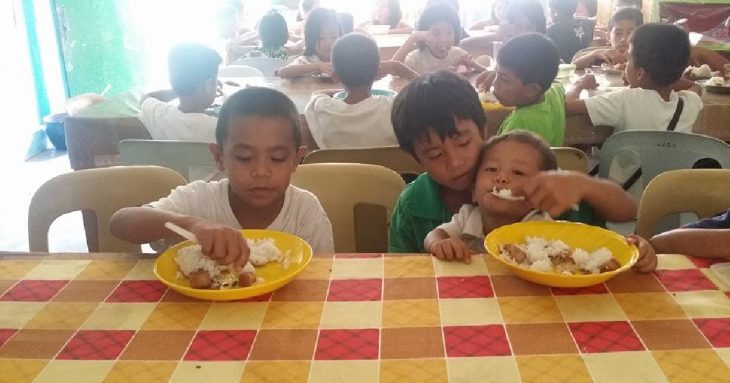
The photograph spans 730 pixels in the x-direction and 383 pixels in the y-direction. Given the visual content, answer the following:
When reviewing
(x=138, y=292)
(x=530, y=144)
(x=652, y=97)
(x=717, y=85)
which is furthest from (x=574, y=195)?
(x=717, y=85)

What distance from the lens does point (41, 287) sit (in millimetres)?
1137

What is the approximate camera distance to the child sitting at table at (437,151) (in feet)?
5.07

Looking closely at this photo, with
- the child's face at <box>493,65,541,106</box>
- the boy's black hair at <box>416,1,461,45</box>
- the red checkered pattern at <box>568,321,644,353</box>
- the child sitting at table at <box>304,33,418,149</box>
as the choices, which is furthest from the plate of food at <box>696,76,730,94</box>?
the red checkered pattern at <box>568,321,644,353</box>

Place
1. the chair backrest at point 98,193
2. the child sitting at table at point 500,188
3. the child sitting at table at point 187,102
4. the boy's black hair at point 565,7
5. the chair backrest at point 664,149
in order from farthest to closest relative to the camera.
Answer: the boy's black hair at point 565,7
the child sitting at table at point 187,102
the chair backrest at point 664,149
the chair backrest at point 98,193
the child sitting at table at point 500,188

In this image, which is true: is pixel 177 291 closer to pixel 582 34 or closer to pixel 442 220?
pixel 442 220

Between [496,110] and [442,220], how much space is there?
1178 millimetres

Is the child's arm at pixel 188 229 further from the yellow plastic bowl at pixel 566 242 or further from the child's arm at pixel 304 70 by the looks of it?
the child's arm at pixel 304 70

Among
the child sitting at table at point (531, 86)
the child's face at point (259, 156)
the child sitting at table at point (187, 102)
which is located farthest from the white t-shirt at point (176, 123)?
the child sitting at table at point (531, 86)

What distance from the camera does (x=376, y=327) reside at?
965mm

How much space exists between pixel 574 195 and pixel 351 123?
142 cm

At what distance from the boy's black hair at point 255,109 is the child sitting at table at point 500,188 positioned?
0.46m

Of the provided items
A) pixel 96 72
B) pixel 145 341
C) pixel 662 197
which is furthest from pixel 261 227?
pixel 96 72

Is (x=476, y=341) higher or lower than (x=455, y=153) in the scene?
lower

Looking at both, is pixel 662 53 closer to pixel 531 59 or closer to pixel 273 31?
pixel 531 59
